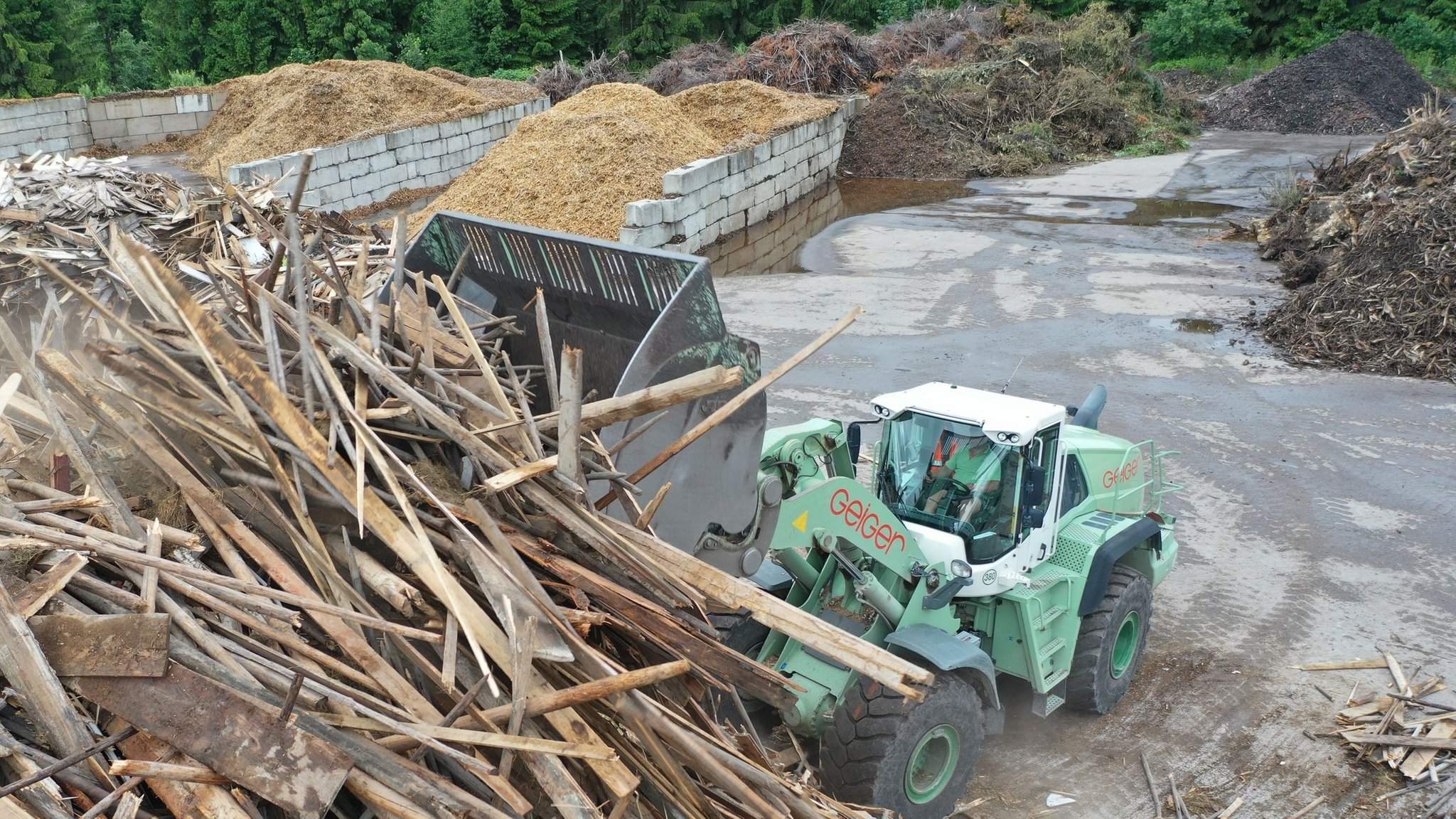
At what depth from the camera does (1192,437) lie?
410 inches

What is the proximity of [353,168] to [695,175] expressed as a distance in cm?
613

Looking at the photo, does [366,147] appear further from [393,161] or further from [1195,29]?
[1195,29]

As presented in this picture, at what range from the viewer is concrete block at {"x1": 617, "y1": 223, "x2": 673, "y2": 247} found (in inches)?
613

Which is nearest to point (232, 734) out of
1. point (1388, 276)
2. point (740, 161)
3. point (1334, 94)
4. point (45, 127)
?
point (1388, 276)

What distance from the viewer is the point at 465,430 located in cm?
346

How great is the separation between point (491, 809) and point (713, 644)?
0.82m

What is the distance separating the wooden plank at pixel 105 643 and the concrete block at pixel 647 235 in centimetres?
1267

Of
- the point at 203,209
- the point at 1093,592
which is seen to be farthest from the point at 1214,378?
the point at 203,209

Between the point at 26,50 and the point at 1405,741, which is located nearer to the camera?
the point at 1405,741

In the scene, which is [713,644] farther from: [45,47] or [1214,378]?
[45,47]

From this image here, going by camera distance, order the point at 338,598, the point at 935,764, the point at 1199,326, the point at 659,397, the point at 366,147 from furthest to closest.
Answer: the point at 366,147
the point at 1199,326
the point at 935,764
the point at 659,397
the point at 338,598

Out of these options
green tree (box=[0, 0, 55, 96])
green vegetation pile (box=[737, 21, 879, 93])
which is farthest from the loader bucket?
green tree (box=[0, 0, 55, 96])

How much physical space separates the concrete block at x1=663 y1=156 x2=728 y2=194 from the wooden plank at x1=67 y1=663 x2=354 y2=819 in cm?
1379

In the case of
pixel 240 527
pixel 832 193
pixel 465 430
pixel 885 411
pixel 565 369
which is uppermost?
pixel 565 369
